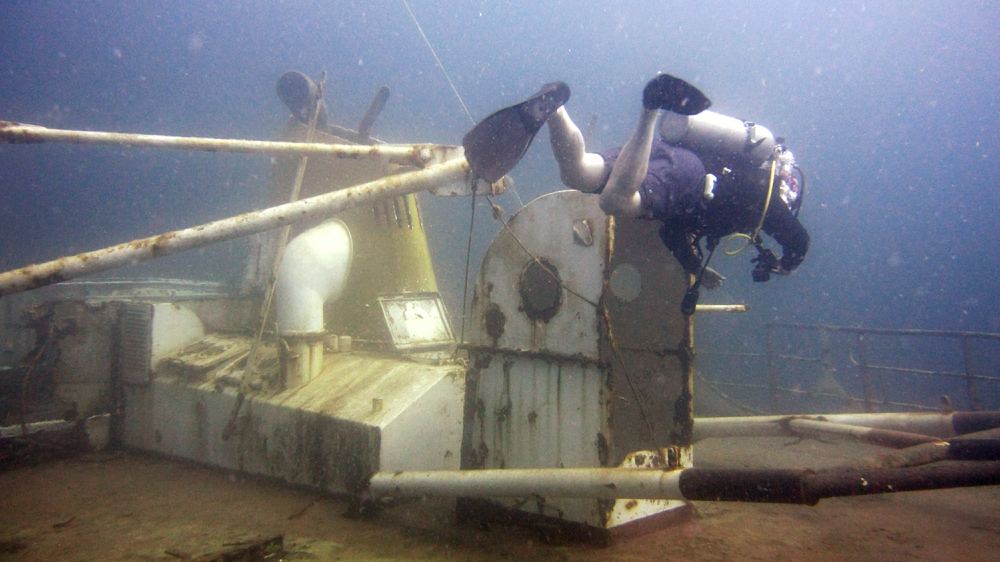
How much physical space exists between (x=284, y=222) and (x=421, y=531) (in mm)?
2604

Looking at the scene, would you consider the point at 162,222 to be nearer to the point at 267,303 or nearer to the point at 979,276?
the point at 267,303

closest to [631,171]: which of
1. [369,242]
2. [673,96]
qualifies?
[673,96]

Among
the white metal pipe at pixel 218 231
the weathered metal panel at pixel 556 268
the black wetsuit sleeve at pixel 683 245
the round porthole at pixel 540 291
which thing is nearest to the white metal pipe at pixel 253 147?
the white metal pipe at pixel 218 231

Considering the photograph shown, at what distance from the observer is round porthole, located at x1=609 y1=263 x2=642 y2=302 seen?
13.0 ft

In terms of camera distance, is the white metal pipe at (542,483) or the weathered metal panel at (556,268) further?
the weathered metal panel at (556,268)

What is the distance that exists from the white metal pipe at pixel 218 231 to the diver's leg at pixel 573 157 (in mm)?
1120

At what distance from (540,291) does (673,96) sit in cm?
187

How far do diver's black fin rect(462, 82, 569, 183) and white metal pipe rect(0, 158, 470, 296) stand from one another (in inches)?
38.7

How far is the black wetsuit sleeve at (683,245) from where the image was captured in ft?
11.3

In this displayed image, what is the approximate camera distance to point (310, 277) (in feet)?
17.3

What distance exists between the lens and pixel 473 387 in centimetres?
416

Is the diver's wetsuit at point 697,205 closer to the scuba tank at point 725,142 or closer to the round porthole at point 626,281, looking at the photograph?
the scuba tank at point 725,142

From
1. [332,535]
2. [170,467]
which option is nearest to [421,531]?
[332,535]

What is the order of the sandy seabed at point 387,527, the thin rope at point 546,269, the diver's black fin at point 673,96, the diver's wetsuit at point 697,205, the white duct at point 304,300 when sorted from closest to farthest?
the diver's black fin at point 673,96, the diver's wetsuit at point 697,205, the sandy seabed at point 387,527, the thin rope at point 546,269, the white duct at point 304,300
